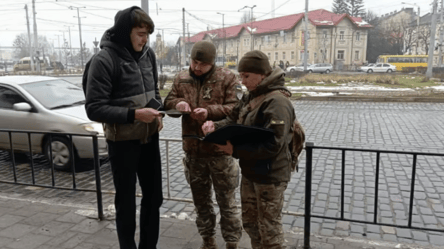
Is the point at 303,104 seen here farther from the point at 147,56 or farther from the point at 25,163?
the point at 147,56

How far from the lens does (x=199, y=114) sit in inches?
111

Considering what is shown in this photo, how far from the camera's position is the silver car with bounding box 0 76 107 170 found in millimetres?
6051

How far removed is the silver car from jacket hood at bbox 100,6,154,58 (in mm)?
3531

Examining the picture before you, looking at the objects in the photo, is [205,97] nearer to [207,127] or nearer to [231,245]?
[207,127]

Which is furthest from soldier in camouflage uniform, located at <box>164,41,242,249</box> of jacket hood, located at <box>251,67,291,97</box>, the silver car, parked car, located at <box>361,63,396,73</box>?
parked car, located at <box>361,63,396,73</box>

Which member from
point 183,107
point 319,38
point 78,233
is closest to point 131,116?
point 183,107

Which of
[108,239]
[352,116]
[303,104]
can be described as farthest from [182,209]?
[303,104]

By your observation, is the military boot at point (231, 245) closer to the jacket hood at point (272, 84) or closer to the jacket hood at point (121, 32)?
the jacket hood at point (272, 84)

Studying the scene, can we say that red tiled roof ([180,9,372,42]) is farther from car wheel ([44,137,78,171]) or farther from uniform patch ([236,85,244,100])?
uniform patch ([236,85,244,100])

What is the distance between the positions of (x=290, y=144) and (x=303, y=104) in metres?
12.7

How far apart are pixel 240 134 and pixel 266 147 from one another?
194 millimetres

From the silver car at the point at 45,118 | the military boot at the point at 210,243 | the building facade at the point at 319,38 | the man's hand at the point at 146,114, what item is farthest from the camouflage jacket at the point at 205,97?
the building facade at the point at 319,38

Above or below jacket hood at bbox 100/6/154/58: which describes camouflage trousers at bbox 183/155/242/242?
below

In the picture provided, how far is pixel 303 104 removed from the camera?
1502cm
